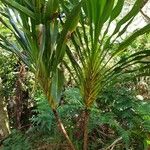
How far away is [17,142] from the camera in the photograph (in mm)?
2186

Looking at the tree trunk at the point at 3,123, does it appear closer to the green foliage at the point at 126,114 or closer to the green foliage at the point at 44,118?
the green foliage at the point at 44,118

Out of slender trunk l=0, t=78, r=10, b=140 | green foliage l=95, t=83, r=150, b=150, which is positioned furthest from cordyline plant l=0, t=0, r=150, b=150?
slender trunk l=0, t=78, r=10, b=140

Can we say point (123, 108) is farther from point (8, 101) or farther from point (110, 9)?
point (8, 101)

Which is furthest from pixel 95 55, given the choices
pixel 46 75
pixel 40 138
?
pixel 40 138

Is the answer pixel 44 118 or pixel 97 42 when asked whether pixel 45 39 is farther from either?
pixel 44 118

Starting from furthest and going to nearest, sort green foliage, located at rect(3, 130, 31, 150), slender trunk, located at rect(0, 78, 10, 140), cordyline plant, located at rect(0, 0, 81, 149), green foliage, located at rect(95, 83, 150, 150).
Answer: slender trunk, located at rect(0, 78, 10, 140)
green foliage, located at rect(3, 130, 31, 150)
green foliage, located at rect(95, 83, 150, 150)
cordyline plant, located at rect(0, 0, 81, 149)

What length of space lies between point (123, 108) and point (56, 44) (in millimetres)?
831

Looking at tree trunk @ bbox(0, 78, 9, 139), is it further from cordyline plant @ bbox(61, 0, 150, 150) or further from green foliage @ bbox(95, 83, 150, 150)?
cordyline plant @ bbox(61, 0, 150, 150)

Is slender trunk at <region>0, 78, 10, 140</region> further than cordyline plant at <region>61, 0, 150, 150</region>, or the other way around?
slender trunk at <region>0, 78, 10, 140</region>

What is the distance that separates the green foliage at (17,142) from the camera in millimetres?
2129

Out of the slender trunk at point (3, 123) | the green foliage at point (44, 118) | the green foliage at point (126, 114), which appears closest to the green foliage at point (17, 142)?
the green foliage at point (44, 118)

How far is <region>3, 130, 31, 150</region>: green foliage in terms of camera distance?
2129 millimetres

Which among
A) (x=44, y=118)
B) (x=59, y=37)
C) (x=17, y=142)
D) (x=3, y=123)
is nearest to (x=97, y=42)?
(x=59, y=37)

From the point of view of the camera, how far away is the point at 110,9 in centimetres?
145
